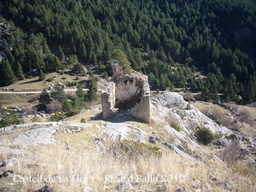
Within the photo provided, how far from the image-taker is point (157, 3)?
137m

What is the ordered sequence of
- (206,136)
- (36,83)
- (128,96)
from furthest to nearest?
(36,83) < (206,136) < (128,96)

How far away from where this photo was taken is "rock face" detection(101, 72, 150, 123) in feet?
65.5

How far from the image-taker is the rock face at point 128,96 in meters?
20.0

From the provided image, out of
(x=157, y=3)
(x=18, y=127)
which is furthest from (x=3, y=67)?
(x=157, y=3)

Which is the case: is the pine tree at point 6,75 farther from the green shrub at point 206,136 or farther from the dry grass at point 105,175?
the dry grass at point 105,175

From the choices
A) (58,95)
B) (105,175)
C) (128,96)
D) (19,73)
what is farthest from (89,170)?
(19,73)

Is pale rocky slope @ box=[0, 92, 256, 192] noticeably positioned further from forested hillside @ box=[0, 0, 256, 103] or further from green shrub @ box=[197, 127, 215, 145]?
forested hillside @ box=[0, 0, 256, 103]

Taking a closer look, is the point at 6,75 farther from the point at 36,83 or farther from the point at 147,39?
the point at 147,39

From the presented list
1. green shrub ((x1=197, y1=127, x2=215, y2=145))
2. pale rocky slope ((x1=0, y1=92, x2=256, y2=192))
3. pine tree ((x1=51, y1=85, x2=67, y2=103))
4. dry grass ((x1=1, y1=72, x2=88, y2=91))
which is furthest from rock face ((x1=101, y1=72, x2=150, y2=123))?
dry grass ((x1=1, y1=72, x2=88, y2=91))

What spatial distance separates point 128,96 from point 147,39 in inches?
3145

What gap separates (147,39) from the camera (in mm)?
99438

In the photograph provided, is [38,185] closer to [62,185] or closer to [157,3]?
[62,185]

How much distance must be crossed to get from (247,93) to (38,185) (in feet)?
238

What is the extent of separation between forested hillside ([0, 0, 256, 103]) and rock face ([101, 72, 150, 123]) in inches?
1692
